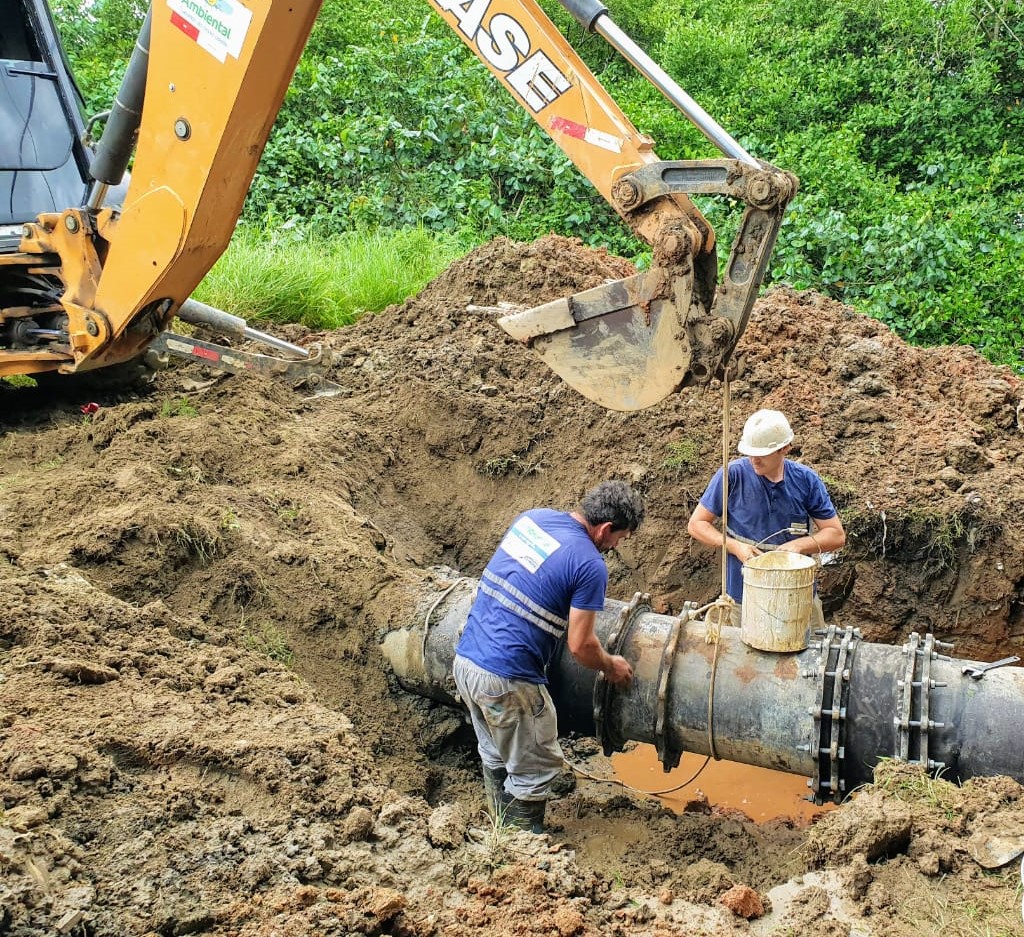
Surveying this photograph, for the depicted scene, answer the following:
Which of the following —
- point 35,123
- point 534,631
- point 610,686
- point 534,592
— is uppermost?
point 35,123

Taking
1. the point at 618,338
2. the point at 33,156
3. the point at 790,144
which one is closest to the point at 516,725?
the point at 618,338

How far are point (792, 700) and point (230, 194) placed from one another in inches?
152

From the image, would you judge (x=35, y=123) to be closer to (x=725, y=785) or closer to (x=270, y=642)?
(x=270, y=642)

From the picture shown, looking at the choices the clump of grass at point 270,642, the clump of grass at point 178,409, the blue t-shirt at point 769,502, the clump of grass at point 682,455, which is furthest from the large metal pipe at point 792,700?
the clump of grass at point 178,409

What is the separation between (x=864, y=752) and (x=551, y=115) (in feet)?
9.88

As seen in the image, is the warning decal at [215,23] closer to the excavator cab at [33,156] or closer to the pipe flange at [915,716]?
the excavator cab at [33,156]

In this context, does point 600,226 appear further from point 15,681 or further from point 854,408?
point 15,681

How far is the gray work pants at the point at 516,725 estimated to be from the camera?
4562 mm

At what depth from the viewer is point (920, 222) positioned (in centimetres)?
1052

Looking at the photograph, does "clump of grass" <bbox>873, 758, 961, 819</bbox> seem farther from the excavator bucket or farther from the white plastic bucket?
the excavator bucket

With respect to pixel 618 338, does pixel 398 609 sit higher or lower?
Result: lower

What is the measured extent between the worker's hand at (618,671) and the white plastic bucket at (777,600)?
55 cm

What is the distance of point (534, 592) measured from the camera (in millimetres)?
4449

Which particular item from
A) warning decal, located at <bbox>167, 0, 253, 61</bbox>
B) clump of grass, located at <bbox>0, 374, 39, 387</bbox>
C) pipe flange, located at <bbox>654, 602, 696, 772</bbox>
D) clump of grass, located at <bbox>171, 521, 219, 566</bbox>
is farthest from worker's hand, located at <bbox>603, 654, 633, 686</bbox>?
clump of grass, located at <bbox>0, 374, 39, 387</bbox>
